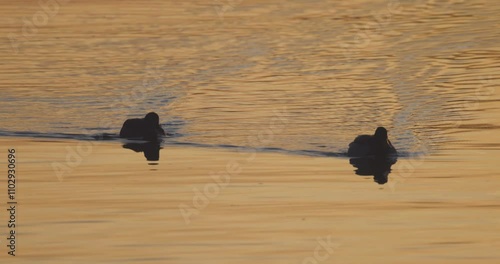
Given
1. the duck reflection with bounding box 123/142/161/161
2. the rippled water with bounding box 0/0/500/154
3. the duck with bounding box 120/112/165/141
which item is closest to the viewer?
the duck reflection with bounding box 123/142/161/161

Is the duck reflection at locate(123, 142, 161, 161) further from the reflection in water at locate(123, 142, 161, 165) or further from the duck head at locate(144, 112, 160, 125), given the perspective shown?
the duck head at locate(144, 112, 160, 125)

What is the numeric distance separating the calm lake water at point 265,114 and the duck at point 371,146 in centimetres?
48

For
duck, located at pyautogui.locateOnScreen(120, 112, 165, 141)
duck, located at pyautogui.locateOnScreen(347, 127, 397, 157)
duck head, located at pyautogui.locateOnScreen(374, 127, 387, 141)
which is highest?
duck, located at pyautogui.locateOnScreen(120, 112, 165, 141)

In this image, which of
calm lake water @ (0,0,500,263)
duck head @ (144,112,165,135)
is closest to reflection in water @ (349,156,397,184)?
calm lake water @ (0,0,500,263)

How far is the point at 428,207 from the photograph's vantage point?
20438 millimetres

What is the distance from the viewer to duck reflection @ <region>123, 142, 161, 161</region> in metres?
26.7

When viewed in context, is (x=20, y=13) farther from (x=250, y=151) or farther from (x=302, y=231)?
(x=302, y=231)

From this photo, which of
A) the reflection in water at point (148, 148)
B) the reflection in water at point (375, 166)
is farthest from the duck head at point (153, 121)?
the reflection in water at point (375, 166)

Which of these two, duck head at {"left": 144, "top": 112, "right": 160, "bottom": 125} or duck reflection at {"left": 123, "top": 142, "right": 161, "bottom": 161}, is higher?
duck head at {"left": 144, "top": 112, "right": 160, "bottom": 125}

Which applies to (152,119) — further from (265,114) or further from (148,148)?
(265,114)

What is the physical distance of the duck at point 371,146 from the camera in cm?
2622

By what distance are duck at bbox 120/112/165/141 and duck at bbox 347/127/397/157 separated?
462 cm

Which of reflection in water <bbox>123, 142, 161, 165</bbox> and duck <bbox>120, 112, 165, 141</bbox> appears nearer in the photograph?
reflection in water <bbox>123, 142, 161, 165</bbox>

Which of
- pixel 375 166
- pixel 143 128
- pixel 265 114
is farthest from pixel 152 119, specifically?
pixel 375 166
